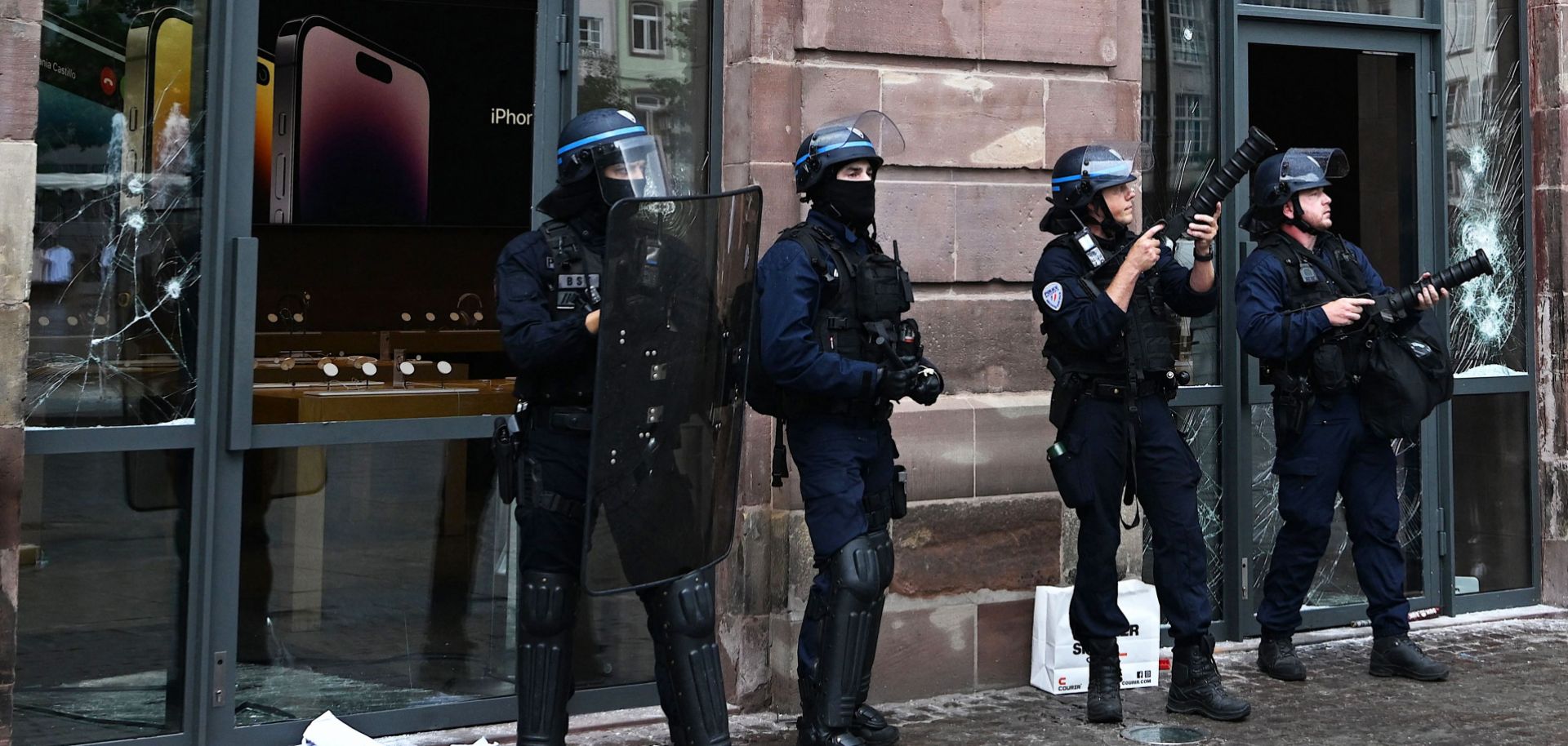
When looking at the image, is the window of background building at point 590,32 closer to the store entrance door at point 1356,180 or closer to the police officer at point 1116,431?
the police officer at point 1116,431

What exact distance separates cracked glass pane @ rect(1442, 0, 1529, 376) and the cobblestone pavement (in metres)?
1.68

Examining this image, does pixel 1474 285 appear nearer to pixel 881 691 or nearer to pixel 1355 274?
pixel 1355 274

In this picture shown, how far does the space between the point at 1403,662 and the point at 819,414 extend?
272 centimetres

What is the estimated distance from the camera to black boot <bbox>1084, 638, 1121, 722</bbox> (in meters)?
5.53

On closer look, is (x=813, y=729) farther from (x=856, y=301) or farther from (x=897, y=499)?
(x=856, y=301)

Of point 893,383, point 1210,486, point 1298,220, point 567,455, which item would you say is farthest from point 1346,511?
point 567,455

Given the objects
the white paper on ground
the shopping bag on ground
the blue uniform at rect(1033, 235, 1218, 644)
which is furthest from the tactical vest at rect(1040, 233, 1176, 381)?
the white paper on ground

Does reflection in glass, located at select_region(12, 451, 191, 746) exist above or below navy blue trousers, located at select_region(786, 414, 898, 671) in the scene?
below

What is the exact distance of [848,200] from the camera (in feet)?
16.4

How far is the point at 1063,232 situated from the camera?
18.5ft

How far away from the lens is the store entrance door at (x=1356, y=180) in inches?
278

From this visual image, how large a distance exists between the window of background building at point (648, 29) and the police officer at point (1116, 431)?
1500 millimetres

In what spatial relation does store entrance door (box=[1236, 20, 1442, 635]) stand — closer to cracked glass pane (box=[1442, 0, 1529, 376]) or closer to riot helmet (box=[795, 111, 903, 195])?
cracked glass pane (box=[1442, 0, 1529, 376])

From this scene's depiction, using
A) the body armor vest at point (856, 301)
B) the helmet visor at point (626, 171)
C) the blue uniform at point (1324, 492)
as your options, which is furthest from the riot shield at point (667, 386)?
the blue uniform at point (1324, 492)
